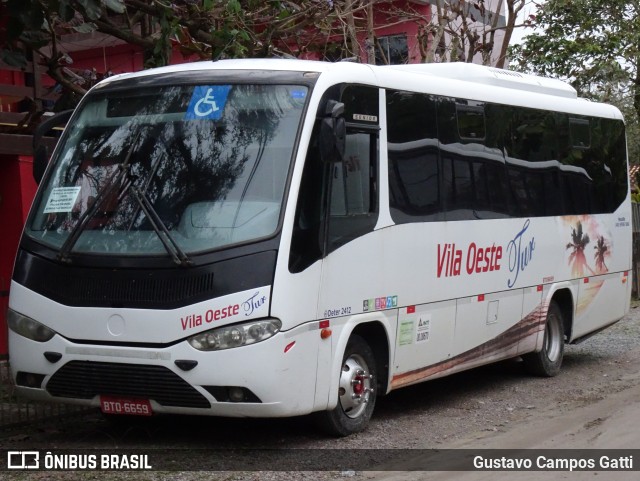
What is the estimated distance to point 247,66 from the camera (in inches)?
357

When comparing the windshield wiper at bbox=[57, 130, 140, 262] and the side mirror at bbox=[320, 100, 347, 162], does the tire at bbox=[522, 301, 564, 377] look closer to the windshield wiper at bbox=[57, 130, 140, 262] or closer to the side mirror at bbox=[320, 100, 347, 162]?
the side mirror at bbox=[320, 100, 347, 162]

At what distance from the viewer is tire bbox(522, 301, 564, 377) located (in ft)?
42.7

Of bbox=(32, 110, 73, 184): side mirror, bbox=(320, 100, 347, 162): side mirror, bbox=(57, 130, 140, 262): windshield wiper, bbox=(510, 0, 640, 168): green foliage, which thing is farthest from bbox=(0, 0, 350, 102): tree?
bbox=(510, 0, 640, 168): green foliage

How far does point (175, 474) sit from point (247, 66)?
337 centimetres

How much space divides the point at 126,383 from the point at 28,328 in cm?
99

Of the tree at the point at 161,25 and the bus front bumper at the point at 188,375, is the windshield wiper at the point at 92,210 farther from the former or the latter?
the tree at the point at 161,25

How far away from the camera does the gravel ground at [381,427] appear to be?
8570mm

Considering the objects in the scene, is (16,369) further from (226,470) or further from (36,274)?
(226,470)

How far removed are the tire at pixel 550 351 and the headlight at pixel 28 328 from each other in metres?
6.43

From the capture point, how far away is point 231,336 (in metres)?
7.98

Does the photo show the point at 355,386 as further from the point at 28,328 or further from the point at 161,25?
the point at 161,25

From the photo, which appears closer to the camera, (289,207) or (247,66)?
(289,207)

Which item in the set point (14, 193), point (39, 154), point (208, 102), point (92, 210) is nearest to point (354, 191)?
point (208, 102)

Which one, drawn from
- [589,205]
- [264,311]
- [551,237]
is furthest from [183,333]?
[589,205]
